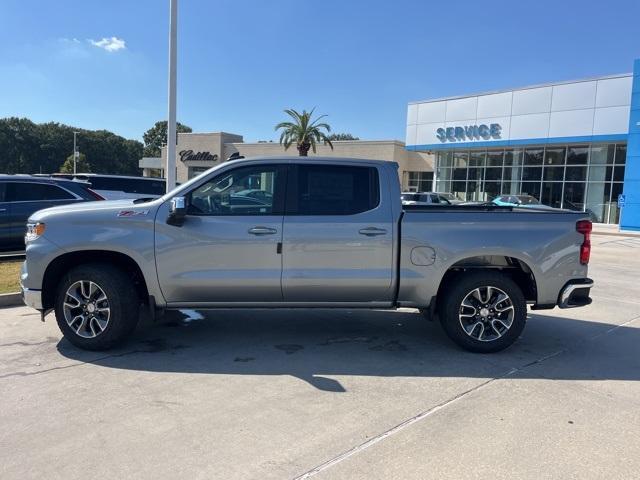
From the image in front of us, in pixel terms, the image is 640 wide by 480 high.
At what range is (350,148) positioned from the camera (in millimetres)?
50875

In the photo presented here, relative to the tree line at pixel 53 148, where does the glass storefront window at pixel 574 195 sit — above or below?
below

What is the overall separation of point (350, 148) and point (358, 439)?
48.3 metres

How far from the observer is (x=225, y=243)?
5332 mm

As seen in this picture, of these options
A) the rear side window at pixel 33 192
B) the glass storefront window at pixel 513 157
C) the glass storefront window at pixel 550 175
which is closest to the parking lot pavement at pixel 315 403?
the rear side window at pixel 33 192

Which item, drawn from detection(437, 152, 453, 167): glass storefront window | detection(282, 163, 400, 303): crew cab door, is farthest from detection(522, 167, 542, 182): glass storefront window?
detection(282, 163, 400, 303): crew cab door

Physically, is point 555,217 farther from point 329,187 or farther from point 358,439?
point 358,439

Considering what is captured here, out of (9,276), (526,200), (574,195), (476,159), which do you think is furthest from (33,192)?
(476,159)

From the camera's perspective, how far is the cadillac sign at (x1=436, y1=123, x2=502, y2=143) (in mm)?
34531

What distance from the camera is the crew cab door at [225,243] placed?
17.5 ft

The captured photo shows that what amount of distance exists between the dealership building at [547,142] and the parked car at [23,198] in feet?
90.8

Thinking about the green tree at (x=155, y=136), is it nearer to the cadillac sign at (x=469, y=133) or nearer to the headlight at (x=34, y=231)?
the cadillac sign at (x=469, y=133)

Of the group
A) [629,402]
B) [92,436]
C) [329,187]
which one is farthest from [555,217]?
[92,436]

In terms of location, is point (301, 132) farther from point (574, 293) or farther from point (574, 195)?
point (574, 293)

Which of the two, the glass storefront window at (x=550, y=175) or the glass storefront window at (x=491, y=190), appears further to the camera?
the glass storefront window at (x=491, y=190)
